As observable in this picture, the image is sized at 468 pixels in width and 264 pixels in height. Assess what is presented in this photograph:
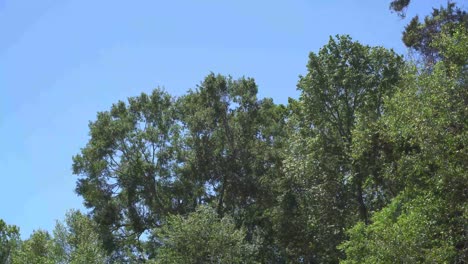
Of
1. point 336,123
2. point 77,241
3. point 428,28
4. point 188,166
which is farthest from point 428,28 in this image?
point 77,241

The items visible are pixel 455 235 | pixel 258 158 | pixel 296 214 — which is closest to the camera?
pixel 455 235

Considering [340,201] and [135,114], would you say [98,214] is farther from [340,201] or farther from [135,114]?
[340,201]

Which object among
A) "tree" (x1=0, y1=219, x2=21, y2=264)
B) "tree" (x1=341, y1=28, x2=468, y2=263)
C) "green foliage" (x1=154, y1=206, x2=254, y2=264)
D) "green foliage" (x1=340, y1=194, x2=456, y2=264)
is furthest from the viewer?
"tree" (x1=0, y1=219, x2=21, y2=264)

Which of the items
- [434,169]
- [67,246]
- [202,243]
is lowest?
[434,169]

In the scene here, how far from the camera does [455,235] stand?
70.1 feet

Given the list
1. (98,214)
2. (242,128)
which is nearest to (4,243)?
(98,214)

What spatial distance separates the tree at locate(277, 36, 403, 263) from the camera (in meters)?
32.5

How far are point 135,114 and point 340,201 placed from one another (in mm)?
17854

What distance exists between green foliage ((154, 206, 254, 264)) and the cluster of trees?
73 mm

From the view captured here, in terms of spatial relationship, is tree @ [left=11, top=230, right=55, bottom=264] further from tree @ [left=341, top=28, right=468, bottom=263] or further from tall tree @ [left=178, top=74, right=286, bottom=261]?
tree @ [left=341, top=28, right=468, bottom=263]

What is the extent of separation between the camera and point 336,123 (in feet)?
109

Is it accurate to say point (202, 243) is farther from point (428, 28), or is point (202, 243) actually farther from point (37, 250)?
point (428, 28)

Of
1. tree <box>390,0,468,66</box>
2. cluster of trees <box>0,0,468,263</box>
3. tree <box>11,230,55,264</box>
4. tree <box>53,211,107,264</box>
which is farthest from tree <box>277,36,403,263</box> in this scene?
tree <box>11,230,55,264</box>

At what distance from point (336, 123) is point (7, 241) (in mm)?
23055
